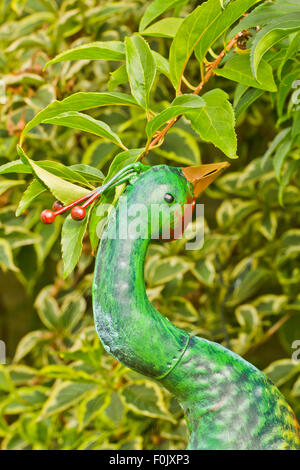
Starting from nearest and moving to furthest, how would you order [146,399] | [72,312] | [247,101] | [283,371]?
1. [247,101]
2. [146,399]
3. [283,371]
4. [72,312]

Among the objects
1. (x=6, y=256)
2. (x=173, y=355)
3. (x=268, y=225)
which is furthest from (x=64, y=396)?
(x=173, y=355)

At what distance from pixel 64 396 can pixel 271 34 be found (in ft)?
2.33

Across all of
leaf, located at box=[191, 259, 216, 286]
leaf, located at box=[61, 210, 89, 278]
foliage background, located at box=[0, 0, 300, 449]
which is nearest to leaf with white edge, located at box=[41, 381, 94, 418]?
foliage background, located at box=[0, 0, 300, 449]

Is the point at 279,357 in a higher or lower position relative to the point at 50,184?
lower

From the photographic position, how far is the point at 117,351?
14.4 inches

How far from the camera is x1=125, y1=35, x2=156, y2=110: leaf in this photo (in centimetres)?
43

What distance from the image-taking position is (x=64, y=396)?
3.06ft

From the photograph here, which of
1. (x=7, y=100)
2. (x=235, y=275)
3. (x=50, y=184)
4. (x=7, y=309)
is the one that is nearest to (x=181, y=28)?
(x=50, y=184)

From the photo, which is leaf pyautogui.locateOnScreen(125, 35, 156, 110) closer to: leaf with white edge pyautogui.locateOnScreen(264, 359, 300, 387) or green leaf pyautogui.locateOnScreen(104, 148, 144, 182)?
green leaf pyautogui.locateOnScreen(104, 148, 144, 182)

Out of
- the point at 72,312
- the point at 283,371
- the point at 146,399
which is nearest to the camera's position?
the point at 146,399

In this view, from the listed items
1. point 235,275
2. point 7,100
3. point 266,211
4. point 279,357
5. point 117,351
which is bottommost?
point 279,357

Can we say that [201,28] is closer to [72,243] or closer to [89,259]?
[72,243]
